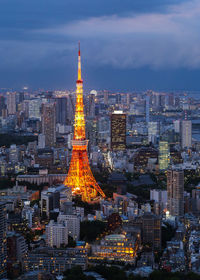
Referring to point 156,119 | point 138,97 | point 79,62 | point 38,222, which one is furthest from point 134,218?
point 138,97

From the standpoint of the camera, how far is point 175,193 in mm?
14297

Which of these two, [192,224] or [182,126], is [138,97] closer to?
[182,126]

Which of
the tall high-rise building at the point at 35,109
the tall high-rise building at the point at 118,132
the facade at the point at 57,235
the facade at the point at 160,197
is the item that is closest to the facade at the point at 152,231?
the facade at the point at 57,235

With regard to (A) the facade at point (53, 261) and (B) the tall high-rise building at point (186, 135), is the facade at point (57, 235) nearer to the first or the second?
(A) the facade at point (53, 261)

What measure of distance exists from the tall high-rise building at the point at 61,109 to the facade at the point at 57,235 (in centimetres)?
2318

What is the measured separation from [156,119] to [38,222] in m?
27.0

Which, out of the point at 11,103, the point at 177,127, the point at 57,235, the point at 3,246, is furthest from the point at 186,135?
the point at 3,246

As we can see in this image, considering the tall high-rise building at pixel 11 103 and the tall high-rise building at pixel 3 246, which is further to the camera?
the tall high-rise building at pixel 11 103

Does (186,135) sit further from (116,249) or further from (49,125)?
(116,249)

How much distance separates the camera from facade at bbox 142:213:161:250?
37.3ft

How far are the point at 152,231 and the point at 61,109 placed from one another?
78.3ft

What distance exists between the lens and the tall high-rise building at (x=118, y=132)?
25911 mm

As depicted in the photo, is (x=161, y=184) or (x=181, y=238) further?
(x=161, y=184)

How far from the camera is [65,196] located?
1381 centimetres
